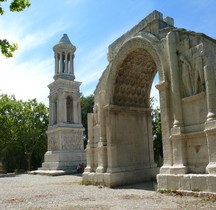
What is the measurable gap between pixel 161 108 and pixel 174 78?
126 centimetres

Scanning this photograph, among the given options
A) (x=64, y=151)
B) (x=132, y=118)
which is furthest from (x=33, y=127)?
(x=132, y=118)

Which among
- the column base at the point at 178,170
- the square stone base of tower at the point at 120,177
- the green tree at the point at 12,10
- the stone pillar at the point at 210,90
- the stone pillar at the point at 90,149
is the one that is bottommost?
the square stone base of tower at the point at 120,177

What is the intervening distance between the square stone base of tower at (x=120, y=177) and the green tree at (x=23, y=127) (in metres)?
18.9

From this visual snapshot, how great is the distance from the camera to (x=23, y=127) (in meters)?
31.8

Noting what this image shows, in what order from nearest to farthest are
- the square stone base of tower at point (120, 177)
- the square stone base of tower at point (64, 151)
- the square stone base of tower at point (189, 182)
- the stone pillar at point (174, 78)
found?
the square stone base of tower at point (189, 182) → the stone pillar at point (174, 78) → the square stone base of tower at point (120, 177) → the square stone base of tower at point (64, 151)

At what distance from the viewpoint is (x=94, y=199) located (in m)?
8.98

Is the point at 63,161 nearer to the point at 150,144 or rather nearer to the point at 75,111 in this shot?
the point at 75,111

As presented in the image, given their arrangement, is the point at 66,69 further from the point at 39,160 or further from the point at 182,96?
the point at 182,96

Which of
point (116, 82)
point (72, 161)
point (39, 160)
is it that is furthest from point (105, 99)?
point (39, 160)

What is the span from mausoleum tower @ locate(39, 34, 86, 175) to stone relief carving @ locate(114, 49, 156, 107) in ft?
38.6

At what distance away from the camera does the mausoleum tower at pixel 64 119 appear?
2509 centimetres

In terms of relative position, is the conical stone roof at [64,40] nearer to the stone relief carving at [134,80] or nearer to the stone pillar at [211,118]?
the stone relief carving at [134,80]

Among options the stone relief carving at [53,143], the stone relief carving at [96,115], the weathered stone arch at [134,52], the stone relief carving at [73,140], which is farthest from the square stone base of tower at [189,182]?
the stone relief carving at [53,143]

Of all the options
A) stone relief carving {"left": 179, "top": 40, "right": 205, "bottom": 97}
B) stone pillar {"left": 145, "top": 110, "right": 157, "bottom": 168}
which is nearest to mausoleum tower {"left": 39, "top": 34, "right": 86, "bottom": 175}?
stone pillar {"left": 145, "top": 110, "right": 157, "bottom": 168}
